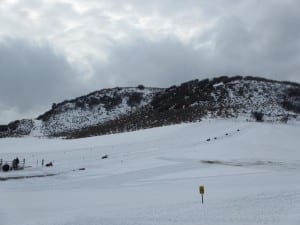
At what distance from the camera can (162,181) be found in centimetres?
2295

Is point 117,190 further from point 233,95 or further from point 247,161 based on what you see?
point 233,95

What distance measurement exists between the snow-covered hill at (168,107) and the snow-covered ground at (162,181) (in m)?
21.9

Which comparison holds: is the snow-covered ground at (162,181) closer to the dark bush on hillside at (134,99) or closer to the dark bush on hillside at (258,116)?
the dark bush on hillside at (258,116)

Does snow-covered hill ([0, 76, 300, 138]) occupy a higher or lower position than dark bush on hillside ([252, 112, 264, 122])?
higher

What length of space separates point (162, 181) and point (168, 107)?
6234 cm

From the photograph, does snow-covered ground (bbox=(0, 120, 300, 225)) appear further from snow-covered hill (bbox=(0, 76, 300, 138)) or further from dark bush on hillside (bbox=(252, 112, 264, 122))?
snow-covered hill (bbox=(0, 76, 300, 138))

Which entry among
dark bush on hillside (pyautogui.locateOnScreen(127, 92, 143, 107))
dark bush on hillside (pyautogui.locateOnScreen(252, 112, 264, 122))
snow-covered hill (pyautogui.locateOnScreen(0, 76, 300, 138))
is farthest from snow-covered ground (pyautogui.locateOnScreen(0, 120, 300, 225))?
dark bush on hillside (pyautogui.locateOnScreen(127, 92, 143, 107))

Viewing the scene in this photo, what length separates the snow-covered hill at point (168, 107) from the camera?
71438mm

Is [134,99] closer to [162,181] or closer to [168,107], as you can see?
[168,107]

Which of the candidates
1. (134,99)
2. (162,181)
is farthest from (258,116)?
(134,99)

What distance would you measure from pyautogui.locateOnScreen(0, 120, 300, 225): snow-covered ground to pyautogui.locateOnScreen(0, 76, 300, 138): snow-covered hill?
2195 centimetres

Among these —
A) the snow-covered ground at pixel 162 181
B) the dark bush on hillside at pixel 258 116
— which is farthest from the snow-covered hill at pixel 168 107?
the snow-covered ground at pixel 162 181

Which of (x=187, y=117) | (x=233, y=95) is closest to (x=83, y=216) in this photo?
(x=187, y=117)

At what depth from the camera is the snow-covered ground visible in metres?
14.4
